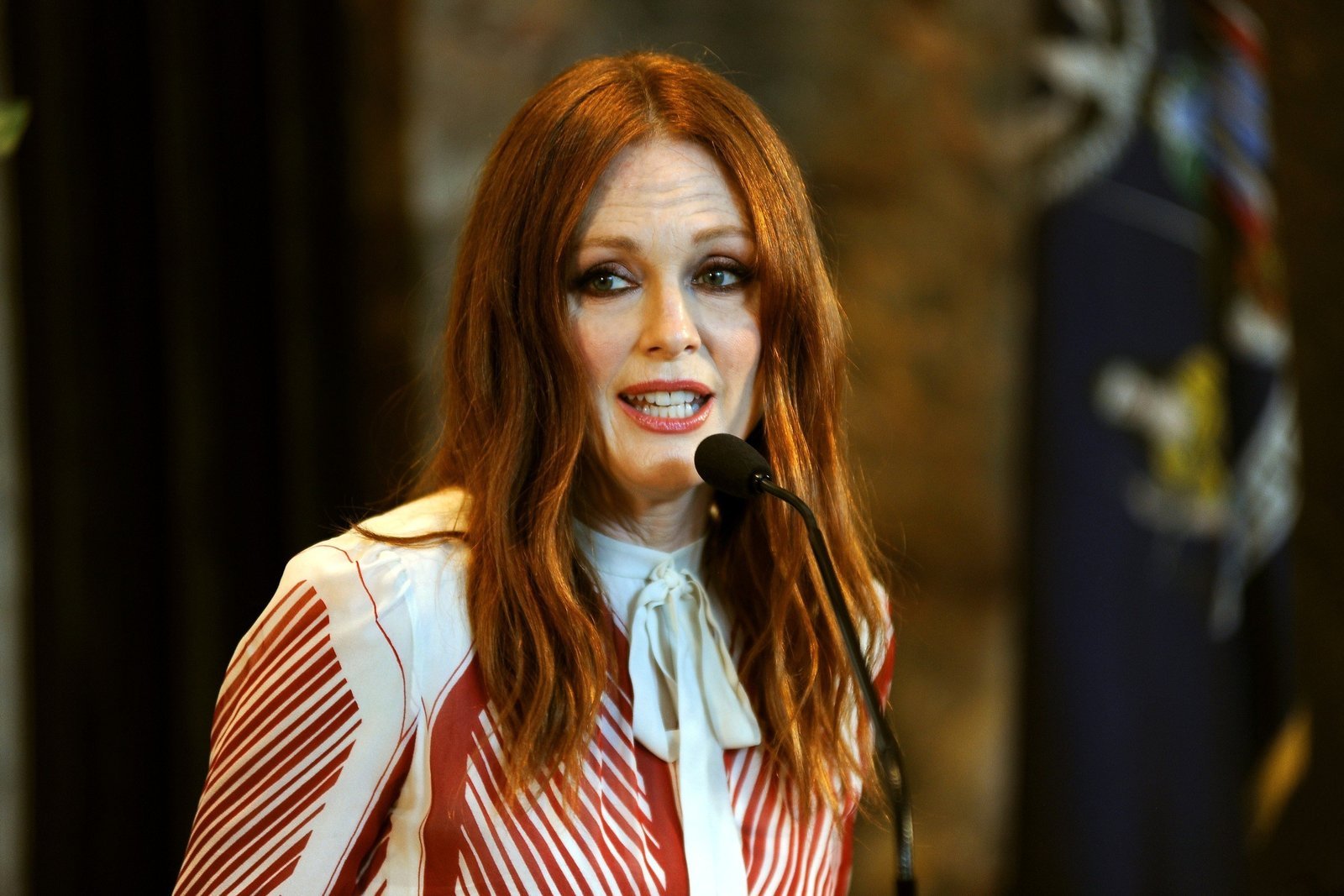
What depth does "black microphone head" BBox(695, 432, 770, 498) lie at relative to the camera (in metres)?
1.04

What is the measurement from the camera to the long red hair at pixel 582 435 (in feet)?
3.67

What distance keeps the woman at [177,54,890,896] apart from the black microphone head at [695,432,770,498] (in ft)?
0.27

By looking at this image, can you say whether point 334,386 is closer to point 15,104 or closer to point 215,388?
point 215,388

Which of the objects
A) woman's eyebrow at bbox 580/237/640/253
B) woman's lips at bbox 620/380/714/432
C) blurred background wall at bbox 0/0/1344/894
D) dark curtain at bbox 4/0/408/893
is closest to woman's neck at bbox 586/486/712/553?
woman's lips at bbox 620/380/714/432

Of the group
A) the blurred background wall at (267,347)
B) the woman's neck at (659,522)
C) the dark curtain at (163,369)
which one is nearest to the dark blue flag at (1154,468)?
the blurred background wall at (267,347)

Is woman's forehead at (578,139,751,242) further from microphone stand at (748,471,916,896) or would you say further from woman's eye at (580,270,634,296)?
microphone stand at (748,471,916,896)

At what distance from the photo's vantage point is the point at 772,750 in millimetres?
1246

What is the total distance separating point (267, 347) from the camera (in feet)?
6.71

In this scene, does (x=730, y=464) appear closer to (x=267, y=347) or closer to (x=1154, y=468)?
(x=267, y=347)

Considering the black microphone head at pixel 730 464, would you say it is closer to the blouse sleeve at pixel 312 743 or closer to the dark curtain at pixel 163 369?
the blouse sleeve at pixel 312 743

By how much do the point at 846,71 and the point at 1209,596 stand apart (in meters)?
1.48

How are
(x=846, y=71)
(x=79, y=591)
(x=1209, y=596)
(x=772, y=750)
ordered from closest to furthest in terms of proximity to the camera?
(x=772, y=750) < (x=79, y=591) < (x=1209, y=596) < (x=846, y=71)

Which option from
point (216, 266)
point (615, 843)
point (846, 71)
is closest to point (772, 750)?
point (615, 843)

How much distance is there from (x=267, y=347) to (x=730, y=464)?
1202 millimetres
